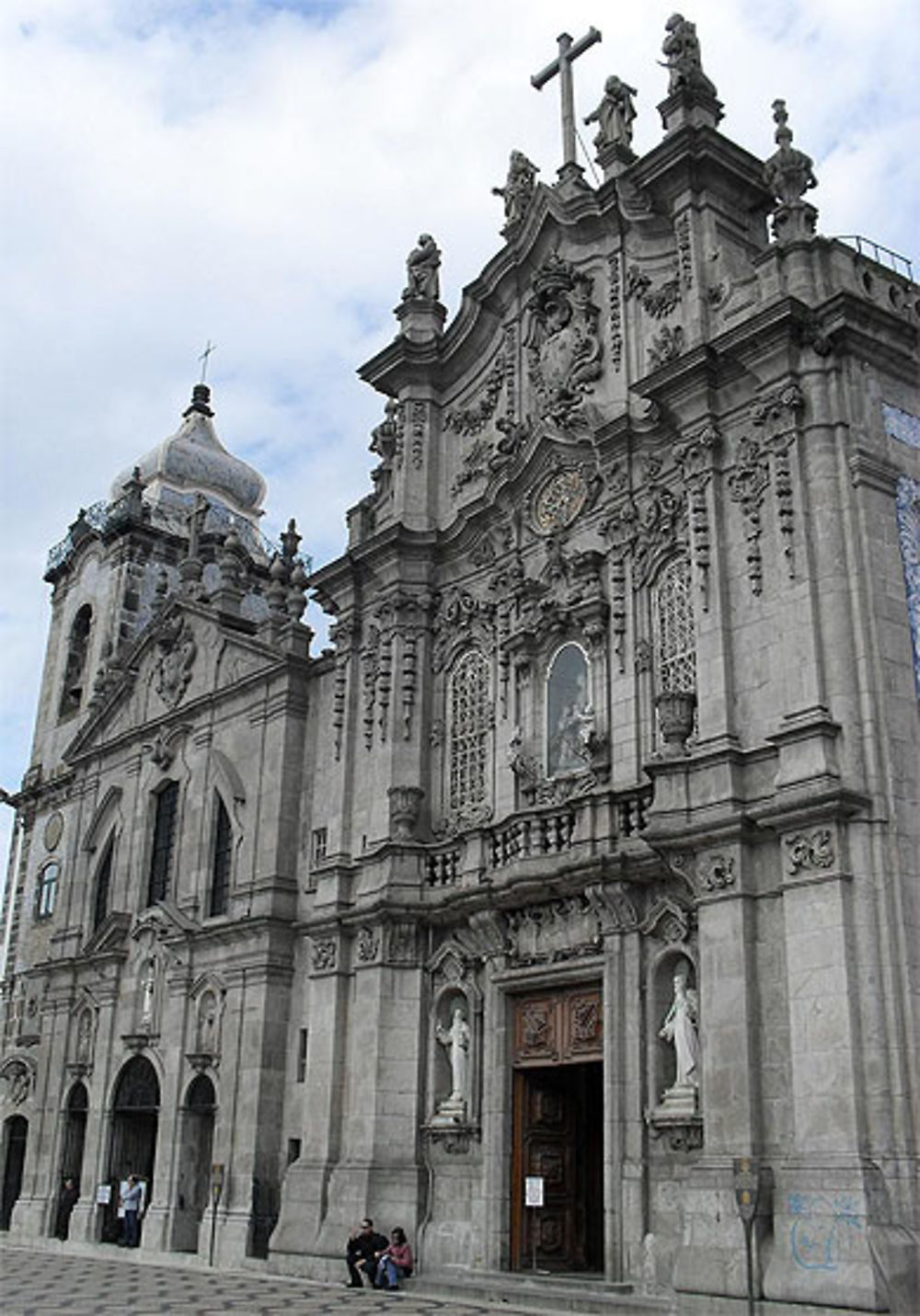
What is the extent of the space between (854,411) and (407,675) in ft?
30.9

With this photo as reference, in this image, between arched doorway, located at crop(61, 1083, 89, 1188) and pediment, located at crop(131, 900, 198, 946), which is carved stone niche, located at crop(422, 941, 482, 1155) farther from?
arched doorway, located at crop(61, 1083, 89, 1188)

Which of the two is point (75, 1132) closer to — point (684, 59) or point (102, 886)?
point (102, 886)

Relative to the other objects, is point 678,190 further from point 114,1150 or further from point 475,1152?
point 114,1150

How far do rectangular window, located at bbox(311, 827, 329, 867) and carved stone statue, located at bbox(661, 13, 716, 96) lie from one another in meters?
14.1

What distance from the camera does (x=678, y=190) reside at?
2195 cm

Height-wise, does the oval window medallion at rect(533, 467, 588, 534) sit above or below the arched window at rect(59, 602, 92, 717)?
below

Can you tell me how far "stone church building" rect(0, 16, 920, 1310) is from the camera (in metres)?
16.6

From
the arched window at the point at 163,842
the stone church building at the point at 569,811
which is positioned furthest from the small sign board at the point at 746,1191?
the arched window at the point at 163,842

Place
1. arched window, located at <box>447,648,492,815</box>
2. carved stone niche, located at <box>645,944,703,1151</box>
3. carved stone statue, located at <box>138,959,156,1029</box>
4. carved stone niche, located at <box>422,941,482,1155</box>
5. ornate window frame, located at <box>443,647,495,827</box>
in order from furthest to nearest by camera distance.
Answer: carved stone statue, located at <box>138,959,156,1029</box> < arched window, located at <box>447,648,492,815</box> < ornate window frame, located at <box>443,647,495,827</box> < carved stone niche, located at <box>422,941,482,1155</box> < carved stone niche, located at <box>645,944,703,1151</box>

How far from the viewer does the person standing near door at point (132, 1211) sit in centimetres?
2727

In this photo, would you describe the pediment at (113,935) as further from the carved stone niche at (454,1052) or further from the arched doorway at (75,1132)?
the carved stone niche at (454,1052)

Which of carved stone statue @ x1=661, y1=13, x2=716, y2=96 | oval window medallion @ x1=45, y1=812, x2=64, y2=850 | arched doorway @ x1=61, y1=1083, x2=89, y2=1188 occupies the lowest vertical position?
arched doorway @ x1=61, y1=1083, x2=89, y2=1188

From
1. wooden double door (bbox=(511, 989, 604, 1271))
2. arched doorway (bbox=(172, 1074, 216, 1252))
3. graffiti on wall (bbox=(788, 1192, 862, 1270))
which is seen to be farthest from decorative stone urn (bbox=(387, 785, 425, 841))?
graffiti on wall (bbox=(788, 1192, 862, 1270))

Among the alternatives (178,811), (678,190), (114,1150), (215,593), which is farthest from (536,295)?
(114,1150)
